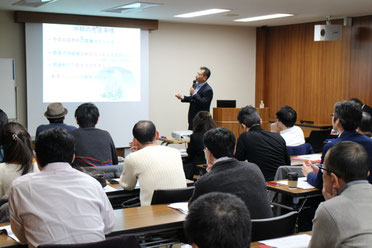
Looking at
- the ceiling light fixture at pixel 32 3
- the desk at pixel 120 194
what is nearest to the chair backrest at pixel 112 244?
the desk at pixel 120 194

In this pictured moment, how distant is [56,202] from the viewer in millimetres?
2270

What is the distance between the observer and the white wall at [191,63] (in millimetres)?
9742

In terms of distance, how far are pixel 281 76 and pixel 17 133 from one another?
8.02m

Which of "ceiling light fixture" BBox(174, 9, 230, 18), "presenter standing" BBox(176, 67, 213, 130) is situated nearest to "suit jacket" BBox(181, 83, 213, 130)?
"presenter standing" BBox(176, 67, 213, 130)

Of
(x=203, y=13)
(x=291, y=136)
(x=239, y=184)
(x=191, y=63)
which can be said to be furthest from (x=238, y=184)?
(x=191, y=63)

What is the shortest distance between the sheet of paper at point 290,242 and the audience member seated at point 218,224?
1128mm

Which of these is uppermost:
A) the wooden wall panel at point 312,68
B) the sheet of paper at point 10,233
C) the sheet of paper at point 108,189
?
the wooden wall panel at point 312,68

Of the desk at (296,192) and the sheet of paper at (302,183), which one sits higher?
the sheet of paper at (302,183)

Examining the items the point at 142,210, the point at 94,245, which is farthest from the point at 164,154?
the point at 94,245

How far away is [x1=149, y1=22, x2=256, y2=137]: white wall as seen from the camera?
32.0 feet

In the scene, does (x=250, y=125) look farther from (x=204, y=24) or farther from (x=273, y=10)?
(x=204, y=24)

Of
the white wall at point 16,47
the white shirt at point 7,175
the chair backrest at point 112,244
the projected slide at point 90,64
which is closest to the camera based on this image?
the chair backrest at point 112,244

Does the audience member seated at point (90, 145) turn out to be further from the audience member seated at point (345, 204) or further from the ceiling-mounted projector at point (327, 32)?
the ceiling-mounted projector at point (327, 32)

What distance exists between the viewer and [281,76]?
10.5m
